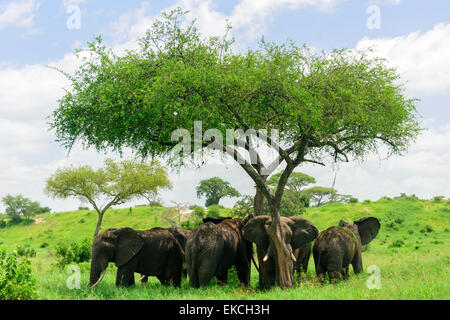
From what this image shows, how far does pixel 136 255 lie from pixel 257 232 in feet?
14.4

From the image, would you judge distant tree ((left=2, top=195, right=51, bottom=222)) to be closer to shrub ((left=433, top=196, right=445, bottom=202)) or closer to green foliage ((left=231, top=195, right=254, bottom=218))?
green foliage ((left=231, top=195, right=254, bottom=218))

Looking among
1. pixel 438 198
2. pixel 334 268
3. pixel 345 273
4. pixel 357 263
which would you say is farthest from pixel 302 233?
pixel 438 198

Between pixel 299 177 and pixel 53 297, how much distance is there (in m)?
57.5

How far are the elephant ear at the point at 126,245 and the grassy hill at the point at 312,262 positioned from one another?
42.6 inches

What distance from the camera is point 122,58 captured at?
57.4 ft

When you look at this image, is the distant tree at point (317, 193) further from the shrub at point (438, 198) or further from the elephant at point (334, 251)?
the elephant at point (334, 251)

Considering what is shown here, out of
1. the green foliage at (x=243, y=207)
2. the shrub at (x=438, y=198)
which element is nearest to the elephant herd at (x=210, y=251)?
the green foliage at (x=243, y=207)

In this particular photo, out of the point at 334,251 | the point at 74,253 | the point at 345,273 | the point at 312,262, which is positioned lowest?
the point at 312,262

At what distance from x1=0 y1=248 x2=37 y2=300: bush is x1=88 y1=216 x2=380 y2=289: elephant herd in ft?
11.0

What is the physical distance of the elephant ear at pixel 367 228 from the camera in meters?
20.5

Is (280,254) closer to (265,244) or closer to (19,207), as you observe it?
(265,244)

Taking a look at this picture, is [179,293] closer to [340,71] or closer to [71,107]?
[71,107]

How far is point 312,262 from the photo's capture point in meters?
24.8

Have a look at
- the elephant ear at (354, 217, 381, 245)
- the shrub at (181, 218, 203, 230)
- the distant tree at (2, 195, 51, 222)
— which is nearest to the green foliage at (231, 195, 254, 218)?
the shrub at (181, 218, 203, 230)
